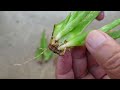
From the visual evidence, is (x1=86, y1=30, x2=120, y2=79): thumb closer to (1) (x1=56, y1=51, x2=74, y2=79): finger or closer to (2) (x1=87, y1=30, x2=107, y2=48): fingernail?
(2) (x1=87, y1=30, x2=107, y2=48): fingernail

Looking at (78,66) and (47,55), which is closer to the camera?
(78,66)

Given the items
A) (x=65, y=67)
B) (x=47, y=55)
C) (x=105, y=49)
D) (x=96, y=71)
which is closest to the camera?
(x=105, y=49)

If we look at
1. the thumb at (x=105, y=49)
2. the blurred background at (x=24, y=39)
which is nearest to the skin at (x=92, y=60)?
the thumb at (x=105, y=49)

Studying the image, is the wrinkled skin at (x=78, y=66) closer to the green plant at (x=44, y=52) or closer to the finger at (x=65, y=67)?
the finger at (x=65, y=67)

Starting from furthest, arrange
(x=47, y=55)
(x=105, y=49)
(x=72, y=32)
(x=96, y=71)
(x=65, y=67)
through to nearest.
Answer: (x=47, y=55), (x=96, y=71), (x=65, y=67), (x=72, y=32), (x=105, y=49)

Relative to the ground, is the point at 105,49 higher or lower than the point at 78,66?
higher

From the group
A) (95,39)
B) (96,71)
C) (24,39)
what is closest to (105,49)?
(95,39)

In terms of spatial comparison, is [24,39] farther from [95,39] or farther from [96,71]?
[95,39]

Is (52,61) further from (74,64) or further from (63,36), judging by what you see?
(63,36)
